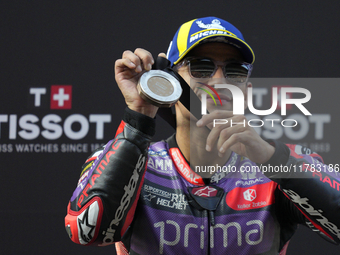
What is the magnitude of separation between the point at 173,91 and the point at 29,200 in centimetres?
141

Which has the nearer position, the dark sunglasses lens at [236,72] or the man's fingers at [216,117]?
the man's fingers at [216,117]

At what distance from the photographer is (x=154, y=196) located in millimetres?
946

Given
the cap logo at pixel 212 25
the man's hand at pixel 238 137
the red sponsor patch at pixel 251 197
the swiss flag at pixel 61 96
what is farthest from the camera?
the swiss flag at pixel 61 96

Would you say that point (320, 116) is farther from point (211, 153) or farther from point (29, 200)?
point (29, 200)

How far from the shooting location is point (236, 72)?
3.42 feet

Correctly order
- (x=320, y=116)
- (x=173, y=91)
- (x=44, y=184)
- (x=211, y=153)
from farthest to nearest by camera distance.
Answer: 1. (x=44, y=184)
2. (x=320, y=116)
3. (x=211, y=153)
4. (x=173, y=91)

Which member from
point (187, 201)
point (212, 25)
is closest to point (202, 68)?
point (212, 25)

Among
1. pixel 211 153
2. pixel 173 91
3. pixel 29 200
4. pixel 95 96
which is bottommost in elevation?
pixel 29 200

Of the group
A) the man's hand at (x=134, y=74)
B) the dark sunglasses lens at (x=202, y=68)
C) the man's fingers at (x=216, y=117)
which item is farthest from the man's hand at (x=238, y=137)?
the dark sunglasses lens at (x=202, y=68)

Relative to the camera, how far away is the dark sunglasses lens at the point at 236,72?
103 centimetres

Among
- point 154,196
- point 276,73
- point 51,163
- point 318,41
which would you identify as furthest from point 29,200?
point 318,41

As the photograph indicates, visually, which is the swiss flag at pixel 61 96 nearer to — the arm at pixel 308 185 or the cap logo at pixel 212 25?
the cap logo at pixel 212 25

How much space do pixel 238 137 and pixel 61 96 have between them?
1377 millimetres

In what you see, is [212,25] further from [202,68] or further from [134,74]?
[134,74]
